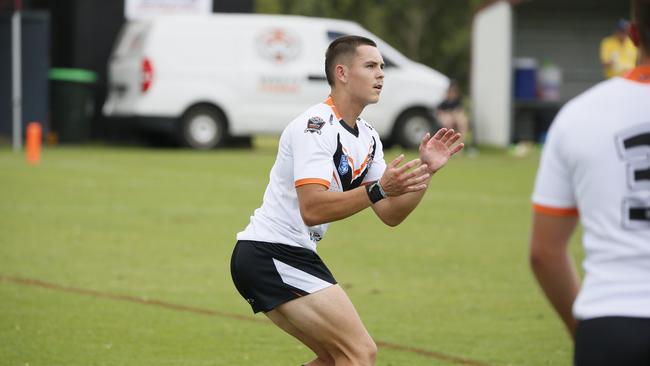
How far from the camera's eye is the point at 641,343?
3342 mm

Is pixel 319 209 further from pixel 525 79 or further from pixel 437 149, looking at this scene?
pixel 525 79

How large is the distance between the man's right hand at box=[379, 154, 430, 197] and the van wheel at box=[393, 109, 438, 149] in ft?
71.3

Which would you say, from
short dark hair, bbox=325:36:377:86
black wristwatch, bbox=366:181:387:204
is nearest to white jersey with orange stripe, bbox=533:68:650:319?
black wristwatch, bbox=366:181:387:204

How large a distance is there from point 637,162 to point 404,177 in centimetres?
165

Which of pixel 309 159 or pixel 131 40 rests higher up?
pixel 309 159

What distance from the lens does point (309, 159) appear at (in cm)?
527

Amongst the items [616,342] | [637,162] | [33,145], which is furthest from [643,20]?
[33,145]

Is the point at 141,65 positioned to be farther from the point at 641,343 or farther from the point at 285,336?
the point at 641,343

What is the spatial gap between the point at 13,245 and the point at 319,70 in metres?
14.3

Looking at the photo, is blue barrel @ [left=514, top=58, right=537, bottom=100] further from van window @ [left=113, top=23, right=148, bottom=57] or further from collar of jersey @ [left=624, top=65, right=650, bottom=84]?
collar of jersey @ [left=624, top=65, right=650, bottom=84]

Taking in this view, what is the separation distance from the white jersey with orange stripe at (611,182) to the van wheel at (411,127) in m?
23.3

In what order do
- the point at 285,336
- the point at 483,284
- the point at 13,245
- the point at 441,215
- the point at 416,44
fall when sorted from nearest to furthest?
the point at 285,336, the point at 483,284, the point at 13,245, the point at 441,215, the point at 416,44

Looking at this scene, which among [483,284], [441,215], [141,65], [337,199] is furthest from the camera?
[141,65]

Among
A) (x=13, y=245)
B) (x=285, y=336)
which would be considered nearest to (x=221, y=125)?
(x=13, y=245)
